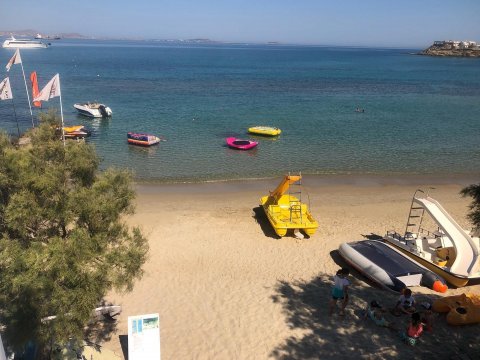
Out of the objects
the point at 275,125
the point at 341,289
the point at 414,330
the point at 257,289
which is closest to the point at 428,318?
the point at 414,330

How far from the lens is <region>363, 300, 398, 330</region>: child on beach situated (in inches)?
418

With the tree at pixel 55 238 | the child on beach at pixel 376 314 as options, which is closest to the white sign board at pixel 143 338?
the tree at pixel 55 238

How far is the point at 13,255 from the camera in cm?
633

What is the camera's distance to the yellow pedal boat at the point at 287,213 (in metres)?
15.8

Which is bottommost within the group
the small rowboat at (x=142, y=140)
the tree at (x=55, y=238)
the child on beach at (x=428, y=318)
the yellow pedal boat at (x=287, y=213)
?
the small rowboat at (x=142, y=140)

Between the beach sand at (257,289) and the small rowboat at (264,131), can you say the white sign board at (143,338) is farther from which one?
the small rowboat at (264,131)

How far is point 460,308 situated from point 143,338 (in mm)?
8241

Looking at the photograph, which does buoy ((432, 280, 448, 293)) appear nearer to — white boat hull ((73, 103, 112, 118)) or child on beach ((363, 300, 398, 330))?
child on beach ((363, 300, 398, 330))

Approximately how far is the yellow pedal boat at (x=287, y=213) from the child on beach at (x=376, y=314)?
5106 mm

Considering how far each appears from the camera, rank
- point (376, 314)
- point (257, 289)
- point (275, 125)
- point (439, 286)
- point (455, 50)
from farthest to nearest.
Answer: point (455, 50), point (275, 125), point (257, 289), point (439, 286), point (376, 314)

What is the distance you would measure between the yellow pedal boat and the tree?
356 inches

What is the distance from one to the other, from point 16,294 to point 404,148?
31.5 m

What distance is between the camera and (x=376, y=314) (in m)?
10.8

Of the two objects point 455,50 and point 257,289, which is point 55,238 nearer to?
point 257,289
